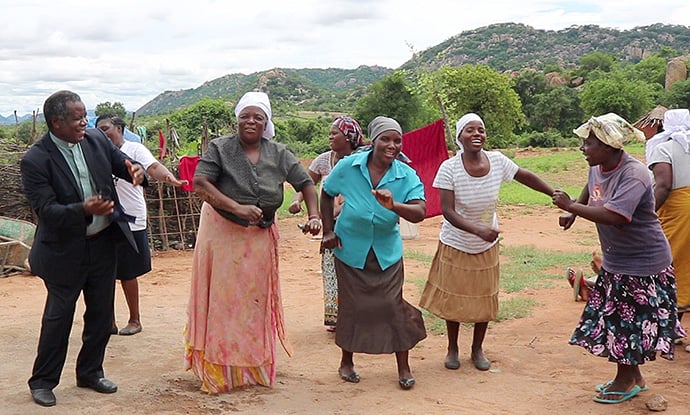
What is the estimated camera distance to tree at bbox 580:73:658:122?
3397 centimetres

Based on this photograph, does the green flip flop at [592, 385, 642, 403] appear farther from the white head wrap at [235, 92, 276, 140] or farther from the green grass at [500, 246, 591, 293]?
the green grass at [500, 246, 591, 293]

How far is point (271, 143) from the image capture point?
4102mm

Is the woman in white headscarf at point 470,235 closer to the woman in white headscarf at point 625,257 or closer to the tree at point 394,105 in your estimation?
the woman in white headscarf at point 625,257

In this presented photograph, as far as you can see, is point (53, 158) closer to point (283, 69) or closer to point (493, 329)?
point (493, 329)

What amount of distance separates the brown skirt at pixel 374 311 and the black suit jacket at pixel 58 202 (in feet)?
4.47

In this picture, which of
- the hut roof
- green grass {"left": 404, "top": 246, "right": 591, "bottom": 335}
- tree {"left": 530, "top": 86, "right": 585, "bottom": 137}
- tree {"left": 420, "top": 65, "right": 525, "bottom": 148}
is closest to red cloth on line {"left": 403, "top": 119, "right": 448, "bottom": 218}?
→ green grass {"left": 404, "top": 246, "right": 591, "bottom": 335}

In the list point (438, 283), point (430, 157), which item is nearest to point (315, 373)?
point (438, 283)

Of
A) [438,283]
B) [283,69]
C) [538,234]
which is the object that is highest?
[283,69]

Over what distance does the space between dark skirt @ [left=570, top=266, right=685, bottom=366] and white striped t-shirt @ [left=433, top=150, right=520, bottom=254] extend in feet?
2.68

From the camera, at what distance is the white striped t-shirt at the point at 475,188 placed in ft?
14.3

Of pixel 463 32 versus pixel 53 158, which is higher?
pixel 463 32

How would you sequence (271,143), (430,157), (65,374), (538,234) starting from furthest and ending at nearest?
(538,234)
(430,157)
(65,374)
(271,143)

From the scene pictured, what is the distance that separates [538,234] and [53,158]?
8.56 metres

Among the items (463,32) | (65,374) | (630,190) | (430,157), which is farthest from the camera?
(463,32)
